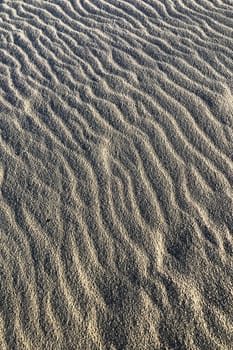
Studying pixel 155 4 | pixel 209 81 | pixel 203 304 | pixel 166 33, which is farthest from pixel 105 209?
pixel 155 4

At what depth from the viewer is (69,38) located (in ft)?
19.7

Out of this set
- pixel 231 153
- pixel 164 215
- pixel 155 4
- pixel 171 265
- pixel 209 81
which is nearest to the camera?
pixel 171 265

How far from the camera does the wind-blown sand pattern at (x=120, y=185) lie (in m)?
3.11

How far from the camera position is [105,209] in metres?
3.79

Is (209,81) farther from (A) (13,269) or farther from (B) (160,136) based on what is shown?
(A) (13,269)

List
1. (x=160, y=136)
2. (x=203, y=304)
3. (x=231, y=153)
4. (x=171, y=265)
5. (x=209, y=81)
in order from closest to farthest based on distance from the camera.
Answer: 1. (x=203, y=304)
2. (x=171, y=265)
3. (x=231, y=153)
4. (x=160, y=136)
5. (x=209, y=81)

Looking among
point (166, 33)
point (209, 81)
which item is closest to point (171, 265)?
point (209, 81)

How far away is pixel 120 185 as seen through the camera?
3957 mm

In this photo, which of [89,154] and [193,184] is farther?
[89,154]

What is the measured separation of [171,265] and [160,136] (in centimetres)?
146

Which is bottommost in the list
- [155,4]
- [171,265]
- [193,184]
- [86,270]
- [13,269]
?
[13,269]

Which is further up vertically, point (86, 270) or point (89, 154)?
point (89, 154)

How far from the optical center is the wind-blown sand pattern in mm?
3111

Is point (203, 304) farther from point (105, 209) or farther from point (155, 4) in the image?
point (155, 4)
